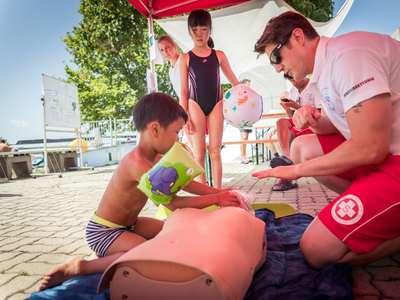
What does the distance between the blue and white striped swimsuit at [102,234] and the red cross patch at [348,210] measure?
1322mm

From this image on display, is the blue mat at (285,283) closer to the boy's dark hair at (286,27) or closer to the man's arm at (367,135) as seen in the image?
the man's arm at (367,135)

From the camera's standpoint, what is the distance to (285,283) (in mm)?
1422

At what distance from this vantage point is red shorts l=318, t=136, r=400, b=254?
137 centimetres

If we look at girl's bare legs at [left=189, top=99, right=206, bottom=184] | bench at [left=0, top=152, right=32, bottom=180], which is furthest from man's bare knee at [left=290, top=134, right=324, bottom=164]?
bench at [left=0, top=152, right=32, bottom=180]

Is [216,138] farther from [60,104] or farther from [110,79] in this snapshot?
[110,79]

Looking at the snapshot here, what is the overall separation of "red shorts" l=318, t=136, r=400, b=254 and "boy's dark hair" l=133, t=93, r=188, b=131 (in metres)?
1.11

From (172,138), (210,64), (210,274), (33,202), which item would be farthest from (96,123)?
(210,274)

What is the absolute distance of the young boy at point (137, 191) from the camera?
68.0 inches

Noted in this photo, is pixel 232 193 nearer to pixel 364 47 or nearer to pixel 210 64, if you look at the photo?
pixel 364 47

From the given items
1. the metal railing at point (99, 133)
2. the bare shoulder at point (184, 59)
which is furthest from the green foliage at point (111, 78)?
the bare shoulder at point (184, 59)

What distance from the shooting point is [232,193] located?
A: 5.85ft

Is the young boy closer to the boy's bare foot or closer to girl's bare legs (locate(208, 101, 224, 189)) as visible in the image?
the boy's bare foot

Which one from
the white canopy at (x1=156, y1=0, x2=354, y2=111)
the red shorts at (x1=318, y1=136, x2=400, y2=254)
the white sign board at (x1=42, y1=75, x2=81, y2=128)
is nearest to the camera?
the red shorts at (x1=318, y1=136, x2=400, y2=254)

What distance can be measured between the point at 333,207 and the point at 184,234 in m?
0.86
